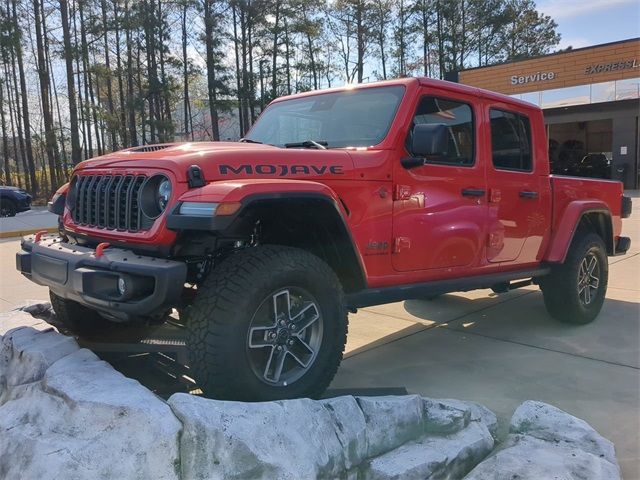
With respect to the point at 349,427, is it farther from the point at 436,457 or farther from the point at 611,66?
the point at 611,66

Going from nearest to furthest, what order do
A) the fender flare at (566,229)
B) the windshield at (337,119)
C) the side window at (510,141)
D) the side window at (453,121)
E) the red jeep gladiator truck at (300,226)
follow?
1. the red jeep gladiator truck at (300,226)
2. the windshield at (337,119)
3. the side window at (453,121)
4. the side window at (510,141)
5. the fender flare at (566,229)

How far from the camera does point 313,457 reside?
238 cm

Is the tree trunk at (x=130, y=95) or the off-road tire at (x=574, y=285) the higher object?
the tree trunk at (x=130, y=95)

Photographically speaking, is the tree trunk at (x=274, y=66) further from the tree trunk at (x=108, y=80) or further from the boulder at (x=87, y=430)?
the boulder at (x=87, y=430)

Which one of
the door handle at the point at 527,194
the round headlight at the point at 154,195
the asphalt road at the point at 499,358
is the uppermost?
the round headlight at the point at 154,195

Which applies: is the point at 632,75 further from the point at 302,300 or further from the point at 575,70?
the point at 302,300

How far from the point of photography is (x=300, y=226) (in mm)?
3324

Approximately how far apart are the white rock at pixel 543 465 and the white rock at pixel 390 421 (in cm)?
34

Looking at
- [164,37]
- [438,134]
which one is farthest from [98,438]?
[164,37]

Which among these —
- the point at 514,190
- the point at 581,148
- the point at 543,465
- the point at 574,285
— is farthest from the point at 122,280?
the point at 581,148

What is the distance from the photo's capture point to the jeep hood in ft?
9.44

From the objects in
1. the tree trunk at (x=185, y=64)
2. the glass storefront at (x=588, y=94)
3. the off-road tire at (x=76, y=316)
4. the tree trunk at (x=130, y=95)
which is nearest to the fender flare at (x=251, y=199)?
the off-road tire at (x=76, y=316)

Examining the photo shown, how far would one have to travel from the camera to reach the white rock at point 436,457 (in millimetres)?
2512

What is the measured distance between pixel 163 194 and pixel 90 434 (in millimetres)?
1198
